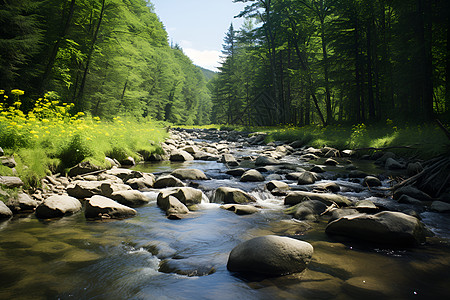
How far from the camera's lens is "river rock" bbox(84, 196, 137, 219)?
13.1 ft

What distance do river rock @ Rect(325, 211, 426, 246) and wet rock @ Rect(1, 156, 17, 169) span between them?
562cm

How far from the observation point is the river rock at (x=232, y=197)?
16.8 feet

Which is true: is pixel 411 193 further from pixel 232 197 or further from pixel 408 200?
pixel 232 197

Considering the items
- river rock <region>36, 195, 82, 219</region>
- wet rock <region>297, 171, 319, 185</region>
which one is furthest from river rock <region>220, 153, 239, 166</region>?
river rock <region>36, 195, 82, 219</region>

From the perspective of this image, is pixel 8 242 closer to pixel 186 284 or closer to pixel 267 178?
pixel 186 284

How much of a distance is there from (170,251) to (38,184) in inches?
136

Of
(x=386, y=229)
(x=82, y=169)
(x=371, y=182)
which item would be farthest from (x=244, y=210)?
(x=82, y=169)

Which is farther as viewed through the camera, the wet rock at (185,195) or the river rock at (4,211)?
the wet rock at (185,195)

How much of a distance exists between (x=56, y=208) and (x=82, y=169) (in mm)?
2285

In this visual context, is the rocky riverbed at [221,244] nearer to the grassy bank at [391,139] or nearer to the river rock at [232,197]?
the river rock at [232,197]

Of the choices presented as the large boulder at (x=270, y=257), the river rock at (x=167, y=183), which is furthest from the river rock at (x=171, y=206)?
the large boulder at (x=270, y=257)

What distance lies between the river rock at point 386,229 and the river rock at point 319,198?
4.67ft

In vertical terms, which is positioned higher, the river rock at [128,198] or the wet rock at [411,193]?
the river rock at [128,198]

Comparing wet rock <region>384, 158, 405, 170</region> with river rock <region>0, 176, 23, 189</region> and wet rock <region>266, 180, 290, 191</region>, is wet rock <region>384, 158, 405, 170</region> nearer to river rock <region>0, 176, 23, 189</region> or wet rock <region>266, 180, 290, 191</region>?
wet rock <region>266, 180, 290, 191</region>
